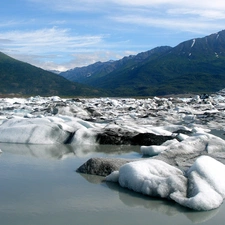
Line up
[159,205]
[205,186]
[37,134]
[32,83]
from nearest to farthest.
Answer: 1. [159,205]
2. [205,186]
3. [37,134]
4. [32,83]

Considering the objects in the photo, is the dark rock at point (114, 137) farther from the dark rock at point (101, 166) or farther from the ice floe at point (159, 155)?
the dark rock at point (101, 166)

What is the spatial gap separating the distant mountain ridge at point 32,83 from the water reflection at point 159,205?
426 ft

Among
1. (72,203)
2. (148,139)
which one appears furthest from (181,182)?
(148,139)

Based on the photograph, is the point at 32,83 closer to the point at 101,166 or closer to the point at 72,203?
the point at 101,166

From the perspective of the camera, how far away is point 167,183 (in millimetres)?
5762

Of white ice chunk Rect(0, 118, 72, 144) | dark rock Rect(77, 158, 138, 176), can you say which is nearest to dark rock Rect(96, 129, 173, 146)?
white ice chunk Rect(0, 118, 72, 144)

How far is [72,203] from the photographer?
18.1ft

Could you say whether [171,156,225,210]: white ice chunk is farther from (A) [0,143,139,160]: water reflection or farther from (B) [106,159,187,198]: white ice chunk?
(A) [0,143,139,160]: water reflection

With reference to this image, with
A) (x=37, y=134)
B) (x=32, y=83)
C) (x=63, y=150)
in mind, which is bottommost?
(x=32, y=83)

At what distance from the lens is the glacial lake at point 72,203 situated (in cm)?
496

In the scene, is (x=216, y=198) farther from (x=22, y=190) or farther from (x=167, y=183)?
(x=22, y=190)

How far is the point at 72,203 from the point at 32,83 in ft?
464

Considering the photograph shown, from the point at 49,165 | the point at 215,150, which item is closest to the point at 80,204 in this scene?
the point at 49,165

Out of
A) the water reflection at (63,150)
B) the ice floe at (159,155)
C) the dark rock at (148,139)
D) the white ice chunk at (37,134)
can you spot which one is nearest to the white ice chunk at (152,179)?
the ice floe at (159,155)
